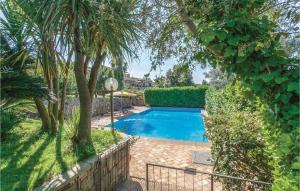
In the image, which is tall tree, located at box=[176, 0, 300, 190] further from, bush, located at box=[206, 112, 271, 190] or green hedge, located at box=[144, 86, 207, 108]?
green hedge, located at box=[144, 86, 207, 108]

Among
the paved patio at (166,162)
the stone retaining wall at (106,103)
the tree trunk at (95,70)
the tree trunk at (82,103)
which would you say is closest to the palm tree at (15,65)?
the tree trunk at (82,103)

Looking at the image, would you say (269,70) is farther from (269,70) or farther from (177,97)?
(177,97)

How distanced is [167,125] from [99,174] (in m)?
14.7

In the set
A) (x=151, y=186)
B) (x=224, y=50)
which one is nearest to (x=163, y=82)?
(x=224, y=50)

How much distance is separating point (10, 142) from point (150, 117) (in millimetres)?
17488

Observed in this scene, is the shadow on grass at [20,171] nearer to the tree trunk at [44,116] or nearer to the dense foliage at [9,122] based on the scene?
the dense foliage at [9,122]

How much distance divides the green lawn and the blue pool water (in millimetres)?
7430

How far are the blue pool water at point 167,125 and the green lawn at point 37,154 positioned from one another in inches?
293

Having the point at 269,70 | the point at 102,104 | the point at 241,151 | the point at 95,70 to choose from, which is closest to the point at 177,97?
the point at 102,104

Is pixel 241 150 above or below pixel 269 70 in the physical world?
below

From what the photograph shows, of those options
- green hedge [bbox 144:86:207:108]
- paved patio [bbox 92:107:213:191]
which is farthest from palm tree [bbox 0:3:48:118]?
Result: green hedge [bbox 144:86:207:108]

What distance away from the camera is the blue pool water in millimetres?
16320

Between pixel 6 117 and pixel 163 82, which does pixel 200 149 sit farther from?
pixel 6 117

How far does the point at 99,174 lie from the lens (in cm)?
523
